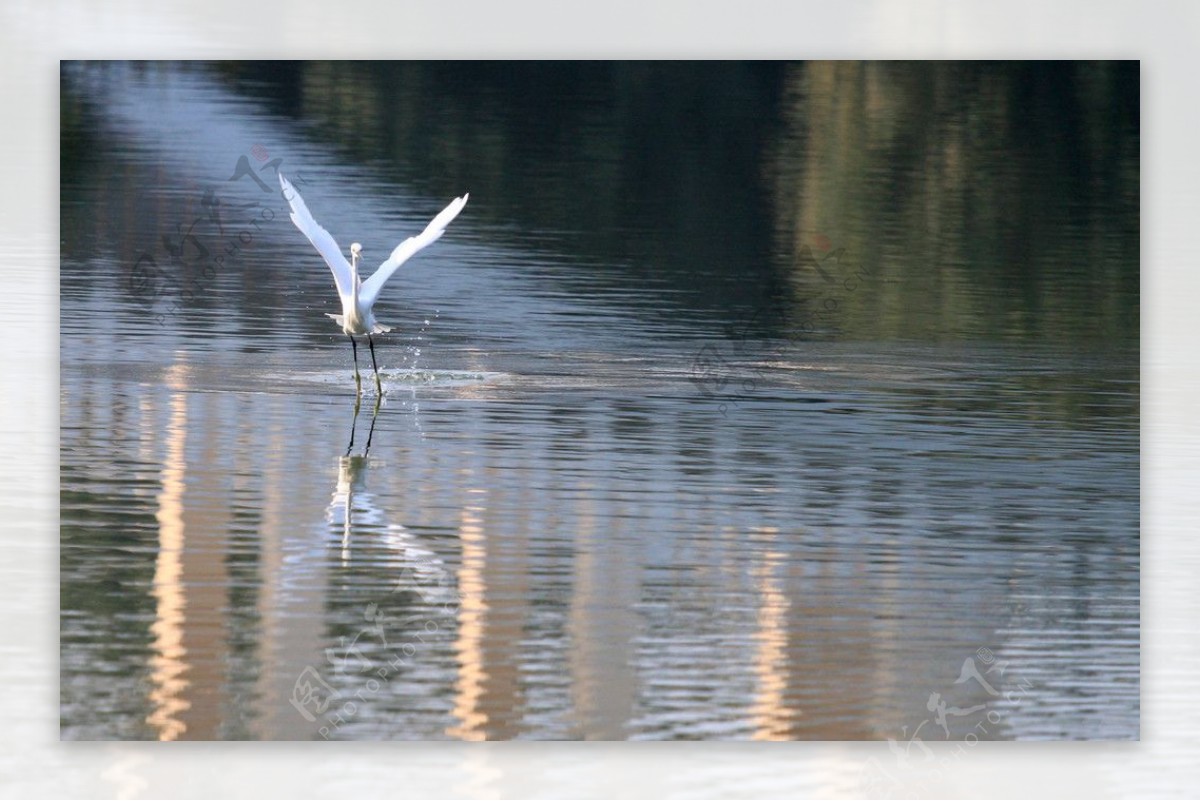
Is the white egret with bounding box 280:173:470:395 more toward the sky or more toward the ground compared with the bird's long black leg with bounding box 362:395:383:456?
more toward the sky

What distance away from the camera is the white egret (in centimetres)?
318

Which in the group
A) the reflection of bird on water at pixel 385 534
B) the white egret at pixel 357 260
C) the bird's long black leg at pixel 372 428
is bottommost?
the reflection of bird on water at pixel 385 534

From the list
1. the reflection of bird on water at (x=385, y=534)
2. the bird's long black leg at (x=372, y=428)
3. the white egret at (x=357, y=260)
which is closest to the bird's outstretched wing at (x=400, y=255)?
the white egret at (x=357, y=260)

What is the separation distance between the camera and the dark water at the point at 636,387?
3.11m

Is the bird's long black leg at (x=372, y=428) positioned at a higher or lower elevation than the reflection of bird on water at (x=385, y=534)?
higher

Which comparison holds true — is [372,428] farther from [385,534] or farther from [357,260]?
[357,260]

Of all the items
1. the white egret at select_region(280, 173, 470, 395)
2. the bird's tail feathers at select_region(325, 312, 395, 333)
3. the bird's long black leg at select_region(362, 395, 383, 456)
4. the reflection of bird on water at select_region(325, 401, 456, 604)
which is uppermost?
the white egret at select_region(280, 173, 470, 395)

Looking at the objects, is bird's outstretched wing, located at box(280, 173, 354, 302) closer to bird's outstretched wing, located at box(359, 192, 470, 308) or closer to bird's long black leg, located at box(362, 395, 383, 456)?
bird's outstretched wing, located at box(359, 192, 470, 308)

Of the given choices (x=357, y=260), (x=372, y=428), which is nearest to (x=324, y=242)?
(x=357, y=260)

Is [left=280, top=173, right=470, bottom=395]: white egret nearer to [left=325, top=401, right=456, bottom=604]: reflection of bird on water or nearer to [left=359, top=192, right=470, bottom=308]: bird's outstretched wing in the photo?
[left=359, top=192, right=470, bottom=308]: bird's outstretched wing

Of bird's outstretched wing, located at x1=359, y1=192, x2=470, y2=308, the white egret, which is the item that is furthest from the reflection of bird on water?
bird's outstretched wing, located at x1=359, y1=192, x2=470, y2=308

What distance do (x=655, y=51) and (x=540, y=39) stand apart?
0.23 meters

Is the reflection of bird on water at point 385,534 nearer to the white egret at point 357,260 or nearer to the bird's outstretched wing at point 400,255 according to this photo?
the white egret at point 357,260

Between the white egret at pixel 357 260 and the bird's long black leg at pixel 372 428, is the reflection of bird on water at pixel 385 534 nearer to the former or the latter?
the bird's long black leg at pixel 372 428
